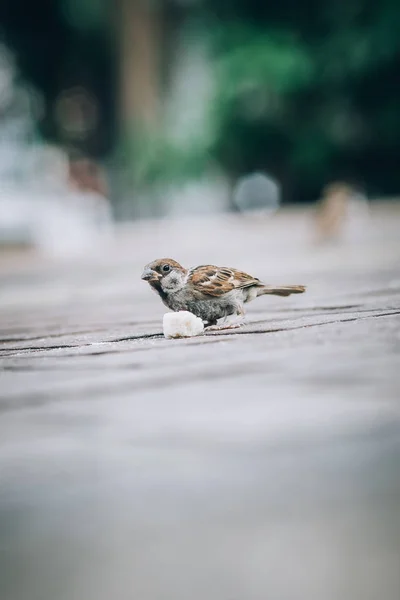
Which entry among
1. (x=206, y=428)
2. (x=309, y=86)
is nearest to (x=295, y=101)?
(x=309, y=86)

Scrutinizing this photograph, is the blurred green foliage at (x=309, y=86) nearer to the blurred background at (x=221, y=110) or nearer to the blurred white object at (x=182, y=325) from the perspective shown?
the blurred background at (x=221, y=110)

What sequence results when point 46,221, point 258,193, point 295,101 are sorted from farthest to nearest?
point 258,193 < point 295,101 < point 46,221

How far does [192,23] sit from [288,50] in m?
4.61

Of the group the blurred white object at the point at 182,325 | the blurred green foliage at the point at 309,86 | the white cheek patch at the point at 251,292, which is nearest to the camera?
the blurred white object at the point at 182,325

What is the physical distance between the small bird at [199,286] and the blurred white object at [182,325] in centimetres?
2

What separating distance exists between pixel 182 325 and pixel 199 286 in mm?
190

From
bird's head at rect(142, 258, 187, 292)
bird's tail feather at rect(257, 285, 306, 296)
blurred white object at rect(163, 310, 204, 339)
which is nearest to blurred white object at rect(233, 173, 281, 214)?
bird's tail feather at rect(257, 285, 306, 296)

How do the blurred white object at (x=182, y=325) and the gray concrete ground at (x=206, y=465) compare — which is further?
the blurred white object at (x=182, y=325)

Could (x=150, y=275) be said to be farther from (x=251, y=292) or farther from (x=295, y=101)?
(x=295, y=101)

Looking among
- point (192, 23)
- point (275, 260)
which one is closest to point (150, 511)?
point (275, 260)

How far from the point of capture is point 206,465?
149 cm

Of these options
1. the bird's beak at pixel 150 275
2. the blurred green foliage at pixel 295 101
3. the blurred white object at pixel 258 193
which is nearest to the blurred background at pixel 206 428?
the bird's beak at pixel 150 275

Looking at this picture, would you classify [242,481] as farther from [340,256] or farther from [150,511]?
[340,256]

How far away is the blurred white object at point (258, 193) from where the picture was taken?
17656mm
